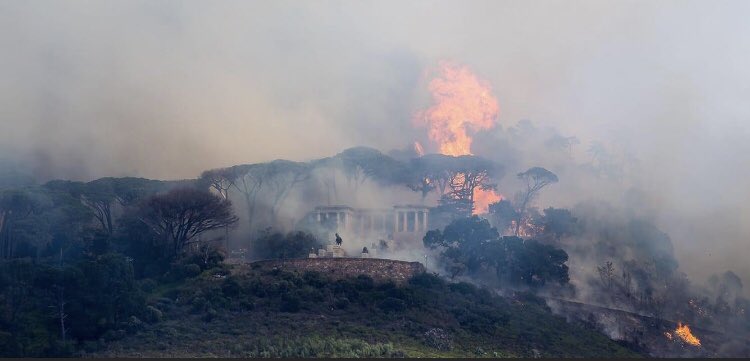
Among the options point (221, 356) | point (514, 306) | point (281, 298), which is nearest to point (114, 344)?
point (221, 356)

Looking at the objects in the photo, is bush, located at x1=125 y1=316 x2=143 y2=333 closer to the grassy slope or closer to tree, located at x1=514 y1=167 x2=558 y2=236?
the grassy slope

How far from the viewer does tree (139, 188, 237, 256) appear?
94.5 metres

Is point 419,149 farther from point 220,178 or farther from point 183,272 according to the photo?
point 183,272

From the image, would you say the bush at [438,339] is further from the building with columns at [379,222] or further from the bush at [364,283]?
the building with columns at [379,222]

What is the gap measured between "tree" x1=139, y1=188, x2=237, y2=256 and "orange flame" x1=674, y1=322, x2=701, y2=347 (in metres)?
46.1

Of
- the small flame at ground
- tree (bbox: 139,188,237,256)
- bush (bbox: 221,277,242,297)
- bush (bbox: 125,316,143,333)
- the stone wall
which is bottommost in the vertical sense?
bush (bbox: 125,316,143,333)

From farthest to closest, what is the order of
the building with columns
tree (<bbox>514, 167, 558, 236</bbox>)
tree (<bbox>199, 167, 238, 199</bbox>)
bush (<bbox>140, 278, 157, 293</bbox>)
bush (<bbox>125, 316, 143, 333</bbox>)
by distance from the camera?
tree (<bbox>514, 167, 558, 236</bbox>) < the building with columns < tree (<bbox>199, 167, 238, 199</bbox>) < bush (<bbox>140, 278, 157, 293</bbox>) < bush (<bbox>125, 316, 143, 333</bbox>)

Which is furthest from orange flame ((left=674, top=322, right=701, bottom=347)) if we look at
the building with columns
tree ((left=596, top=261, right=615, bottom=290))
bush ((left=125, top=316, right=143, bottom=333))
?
bush ((left=125, top=316, right=143, bottom=333))

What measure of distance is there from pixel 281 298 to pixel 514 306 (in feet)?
72.2

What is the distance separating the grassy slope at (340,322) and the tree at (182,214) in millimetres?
8201

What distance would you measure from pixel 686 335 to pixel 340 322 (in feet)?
111

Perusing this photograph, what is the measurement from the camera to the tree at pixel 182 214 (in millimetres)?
94500

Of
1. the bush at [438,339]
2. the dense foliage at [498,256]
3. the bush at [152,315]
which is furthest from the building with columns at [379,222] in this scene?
the bush at [152,315]

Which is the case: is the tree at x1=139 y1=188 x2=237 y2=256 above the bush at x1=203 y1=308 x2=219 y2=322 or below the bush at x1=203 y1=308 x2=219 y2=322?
above
